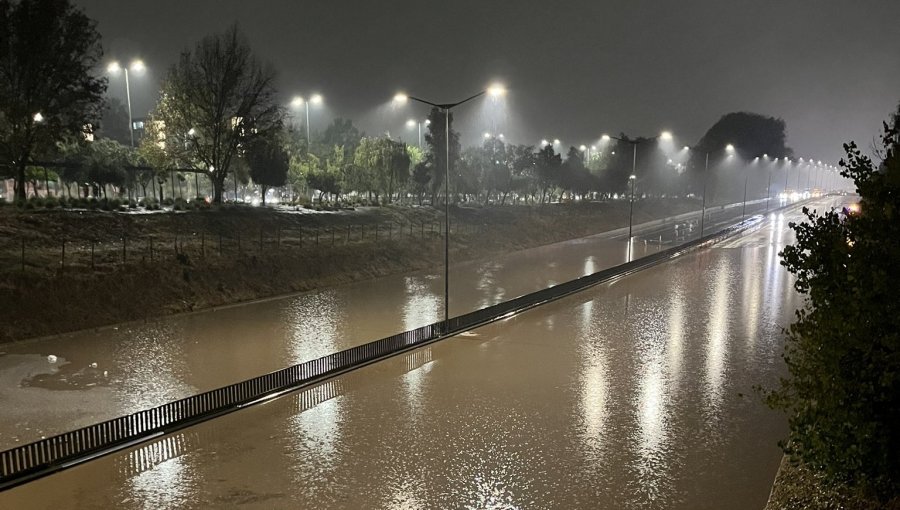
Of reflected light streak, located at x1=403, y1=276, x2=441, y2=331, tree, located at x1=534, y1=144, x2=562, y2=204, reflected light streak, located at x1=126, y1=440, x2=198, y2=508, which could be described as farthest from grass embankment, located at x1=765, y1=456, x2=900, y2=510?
tree, located at x1=534, y1=144, x2=562, y2=204

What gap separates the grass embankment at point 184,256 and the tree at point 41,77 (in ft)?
17.7

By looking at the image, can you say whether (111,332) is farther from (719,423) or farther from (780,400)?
(780,400)

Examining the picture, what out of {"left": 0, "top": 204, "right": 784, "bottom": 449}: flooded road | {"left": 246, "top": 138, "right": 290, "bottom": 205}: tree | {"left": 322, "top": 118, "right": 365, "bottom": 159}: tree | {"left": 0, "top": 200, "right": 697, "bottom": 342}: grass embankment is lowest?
{"left": 0, "top": 204, "right": 784, "bottom": 449}: flooded road

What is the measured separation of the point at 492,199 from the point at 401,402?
72516 mm

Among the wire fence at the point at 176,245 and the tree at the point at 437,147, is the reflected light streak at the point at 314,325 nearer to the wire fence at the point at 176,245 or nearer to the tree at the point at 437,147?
the wire fence at the point at 176,245

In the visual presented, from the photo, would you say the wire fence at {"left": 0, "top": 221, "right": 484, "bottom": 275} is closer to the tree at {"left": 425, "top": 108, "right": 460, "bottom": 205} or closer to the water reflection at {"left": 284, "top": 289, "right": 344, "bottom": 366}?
the water reflection at {"left": 284, "top": 289, "right": 344, "bottom": 366}

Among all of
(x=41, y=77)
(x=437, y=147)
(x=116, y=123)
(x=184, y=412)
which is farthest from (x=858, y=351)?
(x=116, y=123)

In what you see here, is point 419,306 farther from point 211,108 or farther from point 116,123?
point 116,123

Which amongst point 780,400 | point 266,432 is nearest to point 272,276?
point 266,432

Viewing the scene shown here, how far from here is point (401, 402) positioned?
50.6 feet

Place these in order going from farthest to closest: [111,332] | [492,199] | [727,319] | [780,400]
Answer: [492,199] → [727,319] → [111,332] → [780,400]

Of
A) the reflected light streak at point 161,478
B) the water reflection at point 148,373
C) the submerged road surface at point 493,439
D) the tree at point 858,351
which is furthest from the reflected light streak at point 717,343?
the water reflection at point 148,373

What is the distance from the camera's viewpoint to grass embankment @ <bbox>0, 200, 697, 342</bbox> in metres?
24.5

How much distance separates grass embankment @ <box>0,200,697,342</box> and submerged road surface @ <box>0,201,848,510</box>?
13.6 m
